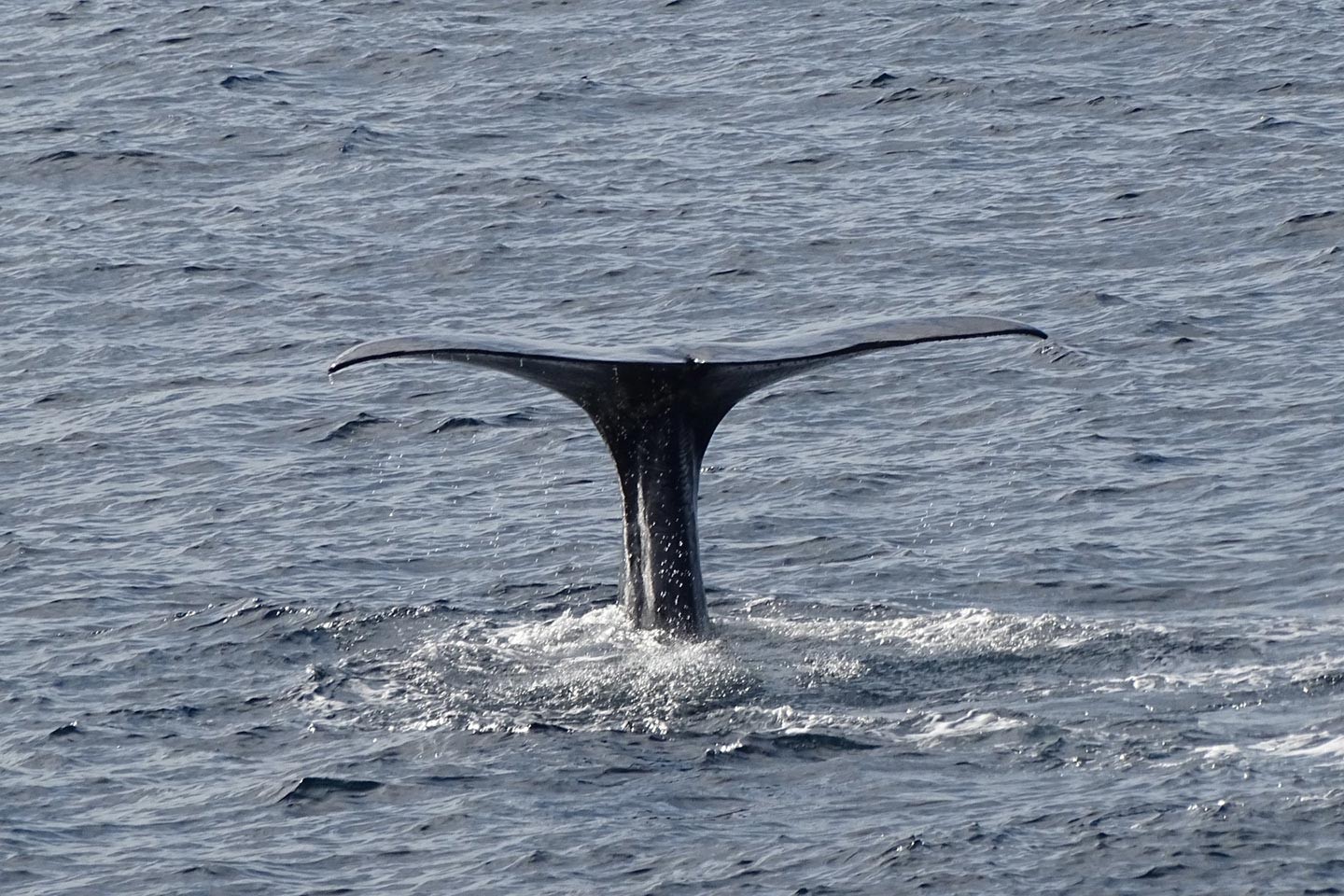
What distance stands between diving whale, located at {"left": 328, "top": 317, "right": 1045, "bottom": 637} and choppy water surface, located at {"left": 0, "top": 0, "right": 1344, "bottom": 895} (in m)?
0.46

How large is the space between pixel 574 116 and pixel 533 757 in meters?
21.8

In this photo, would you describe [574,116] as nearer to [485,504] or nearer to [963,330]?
[485,504]

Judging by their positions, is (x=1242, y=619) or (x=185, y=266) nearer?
(x=1242, y=619)

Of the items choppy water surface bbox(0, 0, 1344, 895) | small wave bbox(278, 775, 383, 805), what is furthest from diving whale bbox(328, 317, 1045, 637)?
small wave bbox(278, 775, 383, 805)

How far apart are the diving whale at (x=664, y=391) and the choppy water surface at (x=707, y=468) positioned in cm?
46

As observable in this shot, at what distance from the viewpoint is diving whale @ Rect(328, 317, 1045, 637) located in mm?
15398

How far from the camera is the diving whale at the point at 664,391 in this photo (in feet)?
50.5

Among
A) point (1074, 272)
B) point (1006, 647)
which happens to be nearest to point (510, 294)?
Result: point (1074, 272)

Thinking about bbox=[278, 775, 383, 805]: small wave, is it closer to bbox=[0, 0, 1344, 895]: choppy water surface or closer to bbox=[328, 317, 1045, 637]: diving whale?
bbox=[0, 0, 1344, 895]: choppy water surface

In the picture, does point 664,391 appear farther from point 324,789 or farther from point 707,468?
point 707,468

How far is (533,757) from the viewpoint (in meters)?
15.1

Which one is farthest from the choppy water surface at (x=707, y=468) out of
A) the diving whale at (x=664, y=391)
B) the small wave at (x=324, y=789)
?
the diving whale at (x=664, y=391)

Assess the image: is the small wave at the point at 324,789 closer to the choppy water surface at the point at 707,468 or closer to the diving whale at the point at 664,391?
the choppy water surface at the point at 707,468

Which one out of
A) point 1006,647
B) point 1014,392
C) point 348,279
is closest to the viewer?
point 1006,647
